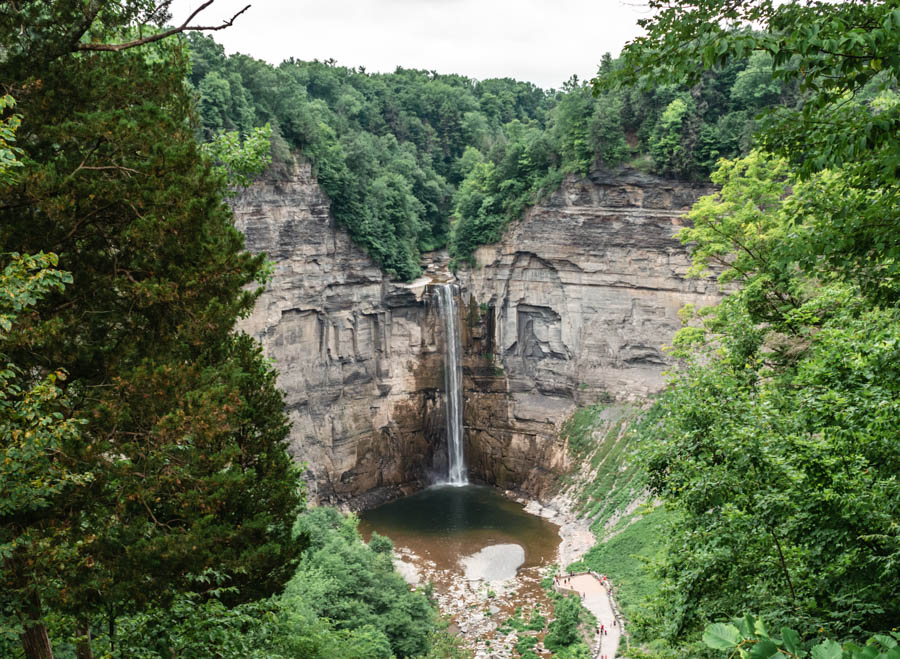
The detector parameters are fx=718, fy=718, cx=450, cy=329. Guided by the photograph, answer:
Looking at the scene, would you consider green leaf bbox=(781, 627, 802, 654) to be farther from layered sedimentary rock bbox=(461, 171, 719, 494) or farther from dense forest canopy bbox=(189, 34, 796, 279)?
layered sedimentary rock bbox=(461, 171, 719, 494)

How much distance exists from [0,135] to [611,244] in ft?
131

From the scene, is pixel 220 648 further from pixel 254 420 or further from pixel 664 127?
pixel 664 127

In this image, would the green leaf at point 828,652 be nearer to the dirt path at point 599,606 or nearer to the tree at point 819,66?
the tree at point 819,66

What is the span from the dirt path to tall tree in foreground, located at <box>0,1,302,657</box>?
2153cm

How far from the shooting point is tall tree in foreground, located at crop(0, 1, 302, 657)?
7.60 meters

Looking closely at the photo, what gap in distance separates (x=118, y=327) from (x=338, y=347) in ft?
120

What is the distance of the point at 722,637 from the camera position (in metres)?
3.45

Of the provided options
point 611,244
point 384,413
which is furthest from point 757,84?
point 384,413

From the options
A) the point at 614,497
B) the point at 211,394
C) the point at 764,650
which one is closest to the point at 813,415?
the point at 764,650

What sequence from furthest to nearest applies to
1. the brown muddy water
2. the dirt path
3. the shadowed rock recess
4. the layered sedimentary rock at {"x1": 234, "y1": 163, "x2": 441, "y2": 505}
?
the shadowed rock recess, the layered sedimentary rock at {"x1": 234, "y1": 163, "x2": 441, "y2": 505}, the brown muddy water, the dirt path

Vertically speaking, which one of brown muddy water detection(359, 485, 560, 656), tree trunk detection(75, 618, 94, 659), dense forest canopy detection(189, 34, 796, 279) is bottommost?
brown muddy water detection(359, 485, 560, 656)

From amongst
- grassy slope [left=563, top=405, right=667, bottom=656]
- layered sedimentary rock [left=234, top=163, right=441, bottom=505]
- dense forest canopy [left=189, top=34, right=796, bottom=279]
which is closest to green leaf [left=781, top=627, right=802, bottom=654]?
grassy slope [left=563, top=405, right=667, bottom=656]

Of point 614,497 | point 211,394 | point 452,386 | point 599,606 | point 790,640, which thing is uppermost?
point 211,394

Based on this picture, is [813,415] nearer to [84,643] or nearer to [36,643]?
[84,643]
